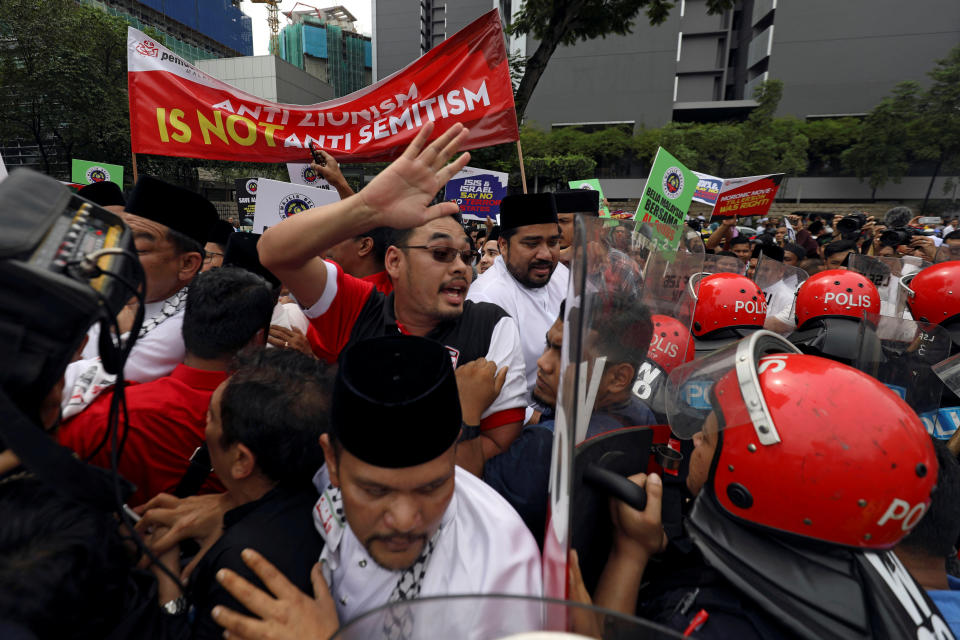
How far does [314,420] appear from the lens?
60.7 inches

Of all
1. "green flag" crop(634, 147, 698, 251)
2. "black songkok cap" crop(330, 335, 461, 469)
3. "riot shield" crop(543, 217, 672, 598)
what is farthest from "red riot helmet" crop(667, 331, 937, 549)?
"green flag" crop(634, 147, 698, 251)

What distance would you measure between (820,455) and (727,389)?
286mm

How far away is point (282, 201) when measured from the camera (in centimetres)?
457

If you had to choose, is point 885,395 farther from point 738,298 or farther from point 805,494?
point 738,298

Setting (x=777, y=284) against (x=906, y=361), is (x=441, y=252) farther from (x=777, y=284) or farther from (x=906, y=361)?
(x=777, y=284)

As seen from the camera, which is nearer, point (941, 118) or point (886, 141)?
point (941, 118)

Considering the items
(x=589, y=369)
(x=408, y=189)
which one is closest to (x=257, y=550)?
(x=589, y=369)

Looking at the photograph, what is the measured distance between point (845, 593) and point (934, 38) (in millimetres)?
71687

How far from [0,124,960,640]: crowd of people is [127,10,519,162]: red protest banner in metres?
2.42

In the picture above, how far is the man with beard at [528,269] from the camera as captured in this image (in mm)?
3488

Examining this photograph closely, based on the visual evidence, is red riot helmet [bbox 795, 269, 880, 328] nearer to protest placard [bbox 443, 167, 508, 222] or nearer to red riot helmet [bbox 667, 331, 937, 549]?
red riot helmet [bbox 667, 331, 937, 549]

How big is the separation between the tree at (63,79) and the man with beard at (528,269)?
24483 millimetres

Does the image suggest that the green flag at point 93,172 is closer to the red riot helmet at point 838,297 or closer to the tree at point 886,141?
the red riot helmet at point 838,297

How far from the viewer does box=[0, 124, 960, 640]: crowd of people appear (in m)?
1.01
